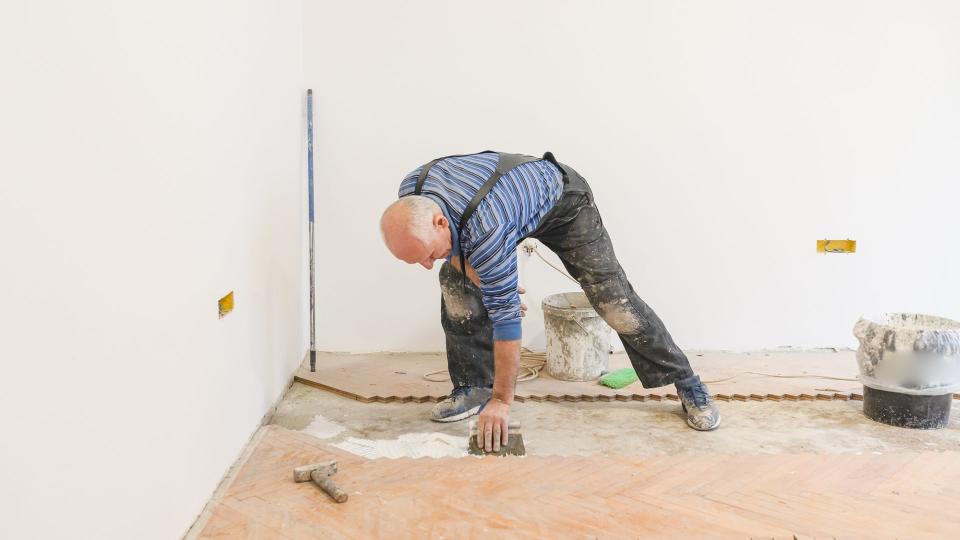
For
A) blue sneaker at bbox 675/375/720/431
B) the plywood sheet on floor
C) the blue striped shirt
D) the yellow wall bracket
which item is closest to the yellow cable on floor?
the plywood sheet on floor

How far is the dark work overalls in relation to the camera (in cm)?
271

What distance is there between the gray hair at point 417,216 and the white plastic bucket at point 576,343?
139cm

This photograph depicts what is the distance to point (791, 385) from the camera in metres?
3.28

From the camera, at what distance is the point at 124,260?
1525 millimetres

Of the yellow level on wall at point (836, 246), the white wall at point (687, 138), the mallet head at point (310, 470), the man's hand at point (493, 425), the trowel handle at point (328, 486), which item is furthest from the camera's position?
the yellow level on wall at point (836, 246)

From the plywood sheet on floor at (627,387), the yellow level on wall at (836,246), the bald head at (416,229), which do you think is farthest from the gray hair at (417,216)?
the yellow level on wall at (836,246)

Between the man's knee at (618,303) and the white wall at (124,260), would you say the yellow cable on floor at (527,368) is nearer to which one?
the man's knee at (618,303)

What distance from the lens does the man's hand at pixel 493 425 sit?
7.91ft

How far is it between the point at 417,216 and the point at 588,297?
971 millimetres

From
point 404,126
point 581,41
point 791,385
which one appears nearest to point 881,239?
point 791,385

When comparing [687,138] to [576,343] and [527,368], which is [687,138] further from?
[527,368]

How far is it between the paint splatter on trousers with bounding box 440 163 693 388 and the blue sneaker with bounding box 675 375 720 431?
0.15 ft

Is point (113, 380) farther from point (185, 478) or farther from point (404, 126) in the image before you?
point (404, 126)

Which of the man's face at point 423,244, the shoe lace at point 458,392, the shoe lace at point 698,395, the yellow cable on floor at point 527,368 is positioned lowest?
the yellow cable on floor at point 527,368
